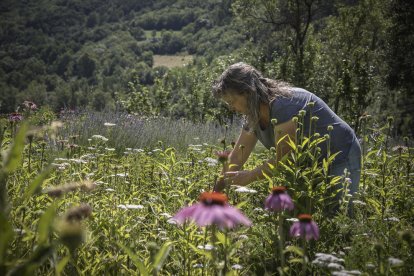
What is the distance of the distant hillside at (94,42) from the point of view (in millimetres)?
75312

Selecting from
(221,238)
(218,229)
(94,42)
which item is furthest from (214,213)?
(94,42)

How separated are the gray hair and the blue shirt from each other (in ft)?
0.24

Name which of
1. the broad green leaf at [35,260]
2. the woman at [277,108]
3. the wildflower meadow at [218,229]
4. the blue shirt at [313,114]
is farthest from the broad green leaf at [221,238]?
the blue shirt at [313,114]

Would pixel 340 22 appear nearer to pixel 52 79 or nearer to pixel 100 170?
pixel 100 170

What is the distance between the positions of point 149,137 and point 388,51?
11598mm

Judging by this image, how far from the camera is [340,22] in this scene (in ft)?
72.2

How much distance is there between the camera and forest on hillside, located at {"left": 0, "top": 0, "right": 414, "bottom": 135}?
48.6ft

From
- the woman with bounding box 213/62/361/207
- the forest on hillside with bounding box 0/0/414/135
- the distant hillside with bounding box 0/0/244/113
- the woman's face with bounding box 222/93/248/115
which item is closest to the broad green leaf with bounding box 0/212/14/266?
the woman with bounding box 213/62/361/207

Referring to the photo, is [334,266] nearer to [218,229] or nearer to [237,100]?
[218,229]

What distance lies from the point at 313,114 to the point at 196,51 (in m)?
99.4

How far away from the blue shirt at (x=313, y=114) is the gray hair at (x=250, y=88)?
7 centimetres

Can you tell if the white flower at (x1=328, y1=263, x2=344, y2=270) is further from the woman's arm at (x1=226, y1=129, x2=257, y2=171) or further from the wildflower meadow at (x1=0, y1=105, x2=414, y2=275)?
the woman's arm at (x1=226, y1=129, x2=257, y2=171)

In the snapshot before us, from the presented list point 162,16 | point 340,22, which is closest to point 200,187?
point 340,22

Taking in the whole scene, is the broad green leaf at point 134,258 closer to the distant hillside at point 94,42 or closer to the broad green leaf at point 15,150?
the broad green leaf at point 15,150
